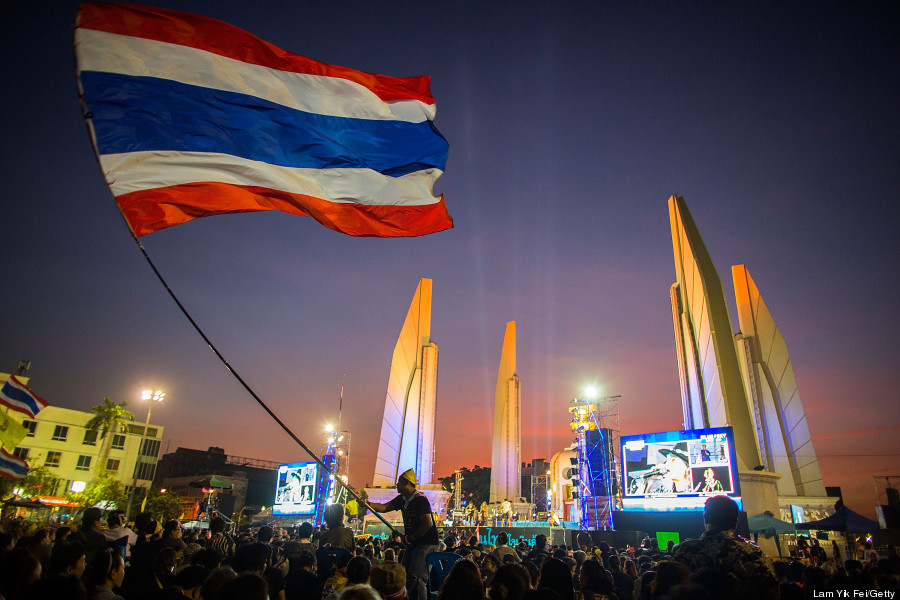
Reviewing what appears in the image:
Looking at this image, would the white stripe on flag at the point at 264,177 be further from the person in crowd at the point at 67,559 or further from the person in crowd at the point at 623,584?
the person in crowd at the point at 623,584

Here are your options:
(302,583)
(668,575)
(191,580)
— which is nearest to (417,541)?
(302,583)

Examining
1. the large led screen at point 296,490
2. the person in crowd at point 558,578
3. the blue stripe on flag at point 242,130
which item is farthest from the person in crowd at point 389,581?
the large led screen at point 296,490

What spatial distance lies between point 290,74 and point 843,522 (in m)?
17.3

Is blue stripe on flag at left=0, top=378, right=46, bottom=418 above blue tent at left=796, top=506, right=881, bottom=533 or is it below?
above

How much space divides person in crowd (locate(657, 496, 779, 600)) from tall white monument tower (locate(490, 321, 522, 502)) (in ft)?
163

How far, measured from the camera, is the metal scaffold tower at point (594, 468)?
26.7 meters

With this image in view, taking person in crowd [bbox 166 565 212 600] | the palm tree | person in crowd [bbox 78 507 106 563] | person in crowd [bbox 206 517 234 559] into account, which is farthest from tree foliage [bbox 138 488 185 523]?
person in crowd [bbox 166 565 212 600]

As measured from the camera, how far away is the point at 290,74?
24.1 feet

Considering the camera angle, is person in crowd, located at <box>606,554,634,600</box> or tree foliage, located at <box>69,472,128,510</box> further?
tree foliage, located at <box>69,472,128,510</box>

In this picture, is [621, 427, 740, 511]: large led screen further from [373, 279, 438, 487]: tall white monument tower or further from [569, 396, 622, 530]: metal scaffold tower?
[373, 279, 438, 487]: tall white monument tower

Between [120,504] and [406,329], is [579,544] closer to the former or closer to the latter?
[406,329]

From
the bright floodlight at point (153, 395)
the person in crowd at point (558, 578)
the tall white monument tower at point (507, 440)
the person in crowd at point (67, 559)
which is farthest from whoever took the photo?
the tall white monument tower at point (507, 440)

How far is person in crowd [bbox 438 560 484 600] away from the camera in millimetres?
3141

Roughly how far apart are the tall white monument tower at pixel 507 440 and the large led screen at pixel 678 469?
105ft
